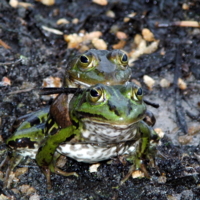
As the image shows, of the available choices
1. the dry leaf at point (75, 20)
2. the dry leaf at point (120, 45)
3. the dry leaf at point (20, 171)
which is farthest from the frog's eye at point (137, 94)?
the dry leaf at point (75, 20)

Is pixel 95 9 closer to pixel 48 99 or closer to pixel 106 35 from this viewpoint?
pixel 106 35

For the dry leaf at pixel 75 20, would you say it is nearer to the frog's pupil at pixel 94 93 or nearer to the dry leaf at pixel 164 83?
the dry leaf at pixel 164 83

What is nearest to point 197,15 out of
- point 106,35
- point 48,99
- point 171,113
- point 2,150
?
point 106,35

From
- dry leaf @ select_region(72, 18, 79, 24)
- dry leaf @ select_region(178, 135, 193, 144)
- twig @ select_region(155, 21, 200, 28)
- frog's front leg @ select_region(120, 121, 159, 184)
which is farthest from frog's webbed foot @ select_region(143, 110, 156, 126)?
dry leaf @ select_region(72, 18, 79, 24)

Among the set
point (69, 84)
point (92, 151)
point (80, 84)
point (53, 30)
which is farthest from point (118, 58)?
point (53, 30)

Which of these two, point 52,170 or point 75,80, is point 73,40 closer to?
point 75,80
